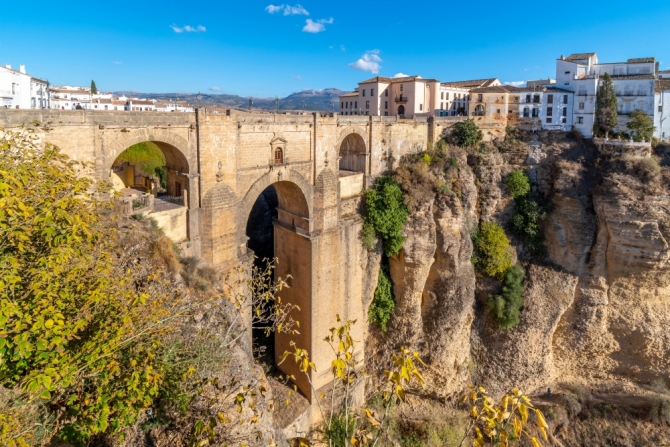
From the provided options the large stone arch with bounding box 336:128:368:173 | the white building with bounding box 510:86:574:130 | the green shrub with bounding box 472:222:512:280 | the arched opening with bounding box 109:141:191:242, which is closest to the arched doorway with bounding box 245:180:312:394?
the large stone arch with bounding box 336:128:368:173

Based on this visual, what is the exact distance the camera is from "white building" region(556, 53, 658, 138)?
89.2ft

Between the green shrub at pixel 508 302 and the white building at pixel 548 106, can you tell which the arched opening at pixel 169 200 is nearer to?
the green shrub at pixel 508 302

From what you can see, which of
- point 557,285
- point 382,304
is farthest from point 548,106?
point 382,304

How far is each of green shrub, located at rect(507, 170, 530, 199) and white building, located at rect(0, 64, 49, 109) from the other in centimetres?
2844

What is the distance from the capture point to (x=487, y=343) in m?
23.3

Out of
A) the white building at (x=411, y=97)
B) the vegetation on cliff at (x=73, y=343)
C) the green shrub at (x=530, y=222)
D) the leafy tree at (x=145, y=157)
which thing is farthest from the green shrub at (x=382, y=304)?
the vegetation on cliff at (x=73, y=343)

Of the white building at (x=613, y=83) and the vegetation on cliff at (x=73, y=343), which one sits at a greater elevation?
the white building at (x=613, y=83)

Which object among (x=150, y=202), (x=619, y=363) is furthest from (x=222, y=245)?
(x=619, y=363)

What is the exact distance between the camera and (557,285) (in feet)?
76.0

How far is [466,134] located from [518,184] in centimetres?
407

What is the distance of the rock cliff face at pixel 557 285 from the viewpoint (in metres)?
21.6

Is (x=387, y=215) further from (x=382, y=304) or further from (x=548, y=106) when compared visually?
(x=548, y=106)

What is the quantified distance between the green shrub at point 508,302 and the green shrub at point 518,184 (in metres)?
4.22

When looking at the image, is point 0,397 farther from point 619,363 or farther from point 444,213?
point 619,363
